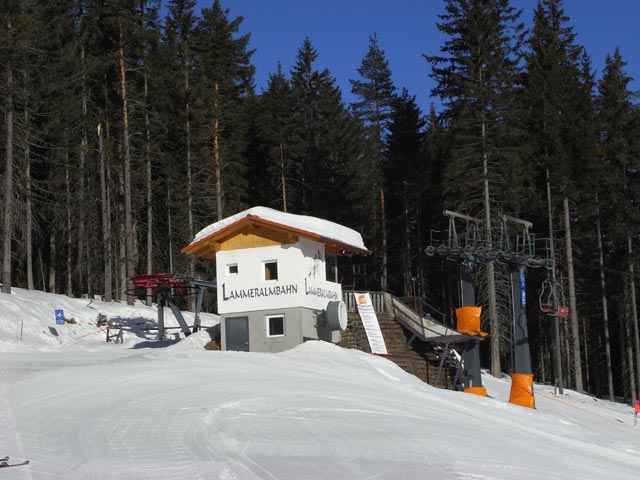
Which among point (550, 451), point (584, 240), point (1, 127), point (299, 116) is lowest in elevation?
point (550, 451)

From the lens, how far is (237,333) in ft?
95.9

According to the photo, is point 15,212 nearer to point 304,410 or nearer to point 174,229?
point 174,229

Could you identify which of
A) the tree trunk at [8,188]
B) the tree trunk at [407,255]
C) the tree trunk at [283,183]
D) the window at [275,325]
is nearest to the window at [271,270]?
the window at [275,325]

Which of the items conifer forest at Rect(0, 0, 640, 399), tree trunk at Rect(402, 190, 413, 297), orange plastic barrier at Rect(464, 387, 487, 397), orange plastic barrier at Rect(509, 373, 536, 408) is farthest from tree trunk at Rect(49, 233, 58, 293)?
orange plastic barrier at Rect(509, 373, 536, 408)

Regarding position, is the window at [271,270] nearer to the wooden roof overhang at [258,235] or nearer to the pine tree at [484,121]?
the wooden roof overhang at [258,235]

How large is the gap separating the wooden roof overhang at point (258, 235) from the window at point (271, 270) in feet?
2.26

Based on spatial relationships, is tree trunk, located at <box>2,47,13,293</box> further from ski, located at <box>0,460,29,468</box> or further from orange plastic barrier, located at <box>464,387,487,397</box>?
ski, located at <box>0,460,29,468</box>

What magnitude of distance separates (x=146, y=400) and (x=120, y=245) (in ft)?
100.0

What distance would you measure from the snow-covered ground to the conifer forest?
11.8 meters

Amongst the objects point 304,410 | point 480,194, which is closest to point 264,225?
point 480,194

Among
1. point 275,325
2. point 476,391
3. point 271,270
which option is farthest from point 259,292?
point 476,391

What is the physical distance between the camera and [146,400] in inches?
655

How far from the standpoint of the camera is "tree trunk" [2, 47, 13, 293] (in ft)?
104

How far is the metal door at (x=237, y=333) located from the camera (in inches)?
1141
